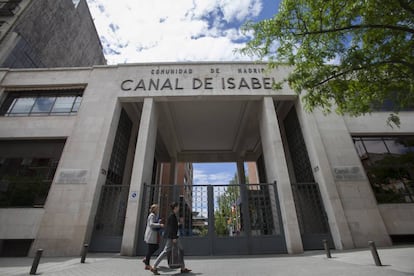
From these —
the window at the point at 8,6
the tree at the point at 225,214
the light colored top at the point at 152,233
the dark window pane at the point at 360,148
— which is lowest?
the light colored top at the point at 152,233

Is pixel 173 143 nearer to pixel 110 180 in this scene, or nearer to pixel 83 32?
pixel 110 180

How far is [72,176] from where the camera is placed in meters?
8.44

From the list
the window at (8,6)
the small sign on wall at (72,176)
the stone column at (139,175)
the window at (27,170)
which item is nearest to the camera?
the stone column at (139,175)

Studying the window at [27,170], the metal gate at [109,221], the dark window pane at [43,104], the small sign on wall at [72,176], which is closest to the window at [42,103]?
the dark window pane at [43,104]

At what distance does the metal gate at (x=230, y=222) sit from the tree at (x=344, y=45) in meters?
5.05

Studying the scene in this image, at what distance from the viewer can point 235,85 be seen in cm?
1051

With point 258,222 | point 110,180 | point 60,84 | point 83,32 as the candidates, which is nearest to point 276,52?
point 258,222

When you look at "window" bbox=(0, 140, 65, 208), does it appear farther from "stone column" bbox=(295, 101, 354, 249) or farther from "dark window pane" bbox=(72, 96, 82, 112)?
"stone column" bbox=(295, 101, 354, 249)

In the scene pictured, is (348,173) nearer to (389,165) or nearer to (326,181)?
(326,181)

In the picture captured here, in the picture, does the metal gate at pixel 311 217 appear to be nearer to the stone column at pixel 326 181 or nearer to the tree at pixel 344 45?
the stone column at pixel 326 181

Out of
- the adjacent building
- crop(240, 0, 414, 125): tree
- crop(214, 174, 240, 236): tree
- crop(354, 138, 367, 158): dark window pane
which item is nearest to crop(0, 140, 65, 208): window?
the adjacent building

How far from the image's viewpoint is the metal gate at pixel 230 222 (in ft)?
25.6

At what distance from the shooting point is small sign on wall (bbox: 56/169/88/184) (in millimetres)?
8352

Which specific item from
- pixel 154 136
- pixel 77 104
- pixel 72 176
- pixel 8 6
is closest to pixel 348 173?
pixel 154 136
